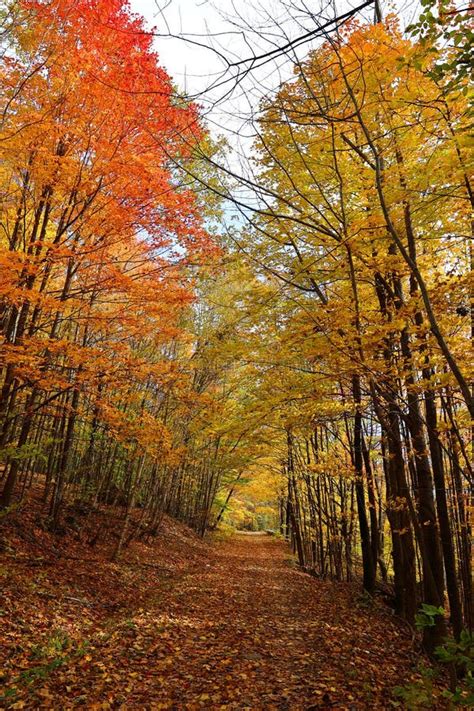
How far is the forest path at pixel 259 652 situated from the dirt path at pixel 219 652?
1cm

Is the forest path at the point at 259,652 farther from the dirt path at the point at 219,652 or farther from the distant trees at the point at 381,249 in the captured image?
the distant trees at the point at 381,249

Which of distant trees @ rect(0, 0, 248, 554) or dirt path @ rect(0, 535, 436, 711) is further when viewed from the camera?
distant trees @ rect(0, 0, 248, 554)

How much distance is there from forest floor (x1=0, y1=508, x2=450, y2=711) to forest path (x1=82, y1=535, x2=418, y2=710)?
0.07ft

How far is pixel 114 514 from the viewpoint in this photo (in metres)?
14.2

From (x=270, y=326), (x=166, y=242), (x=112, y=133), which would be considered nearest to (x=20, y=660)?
(x=270, y=326)

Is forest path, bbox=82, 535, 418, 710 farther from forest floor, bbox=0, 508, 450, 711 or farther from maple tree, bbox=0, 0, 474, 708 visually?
maple tree, bbox=0, 0, 474, 708

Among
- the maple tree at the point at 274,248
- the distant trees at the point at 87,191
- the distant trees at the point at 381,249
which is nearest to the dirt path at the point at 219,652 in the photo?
the maple tree at the point at 274,248

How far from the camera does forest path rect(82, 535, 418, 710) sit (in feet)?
14.5

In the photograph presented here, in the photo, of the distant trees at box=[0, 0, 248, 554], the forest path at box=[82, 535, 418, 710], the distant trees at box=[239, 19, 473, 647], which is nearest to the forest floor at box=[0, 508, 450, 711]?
the forest path at box=[82, 535, 418, 710]

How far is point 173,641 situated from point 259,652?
A: 1260mm

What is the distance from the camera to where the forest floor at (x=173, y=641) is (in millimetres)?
4348

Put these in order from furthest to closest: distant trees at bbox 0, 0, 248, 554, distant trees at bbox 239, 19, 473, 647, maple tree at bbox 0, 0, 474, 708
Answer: distant trees at bbox 0, 0, 248, 554 → maple tree at bbox 0, 0, 474, 708 → distant trees at bbox 239, 19, 473, 647

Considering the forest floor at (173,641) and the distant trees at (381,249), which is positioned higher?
the distant trees at (381,249)

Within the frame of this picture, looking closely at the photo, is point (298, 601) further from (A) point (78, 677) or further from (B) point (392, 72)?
(B) point (392, 72)
